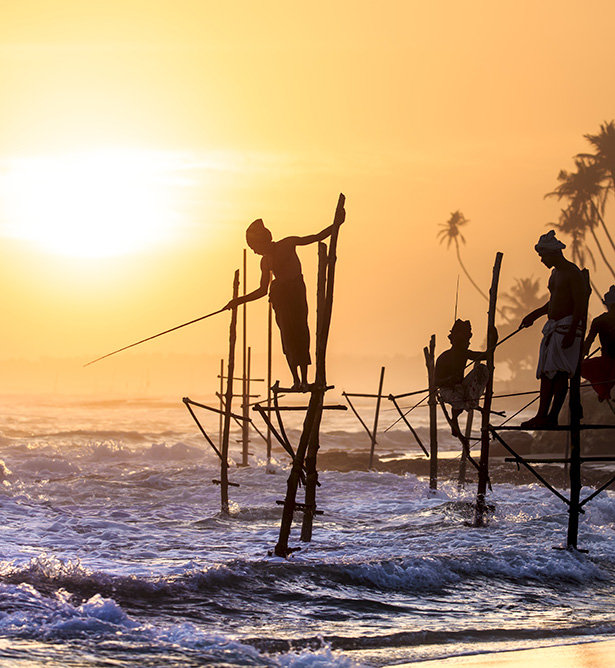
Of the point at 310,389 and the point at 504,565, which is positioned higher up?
the point at 310,389

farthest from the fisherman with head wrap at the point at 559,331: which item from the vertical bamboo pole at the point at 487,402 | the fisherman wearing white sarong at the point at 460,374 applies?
the fisherman wearing white sarong at the point at 460,374

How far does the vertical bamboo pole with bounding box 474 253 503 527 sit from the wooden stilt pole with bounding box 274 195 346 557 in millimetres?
2419

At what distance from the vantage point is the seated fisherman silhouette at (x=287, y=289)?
37.2 feet

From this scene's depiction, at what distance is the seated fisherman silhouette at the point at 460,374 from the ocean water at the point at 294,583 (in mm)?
2170

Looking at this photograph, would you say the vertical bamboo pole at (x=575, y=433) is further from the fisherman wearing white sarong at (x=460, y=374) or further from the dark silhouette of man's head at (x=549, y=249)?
the fisherman wearing white sarong at (x=460, y=374)

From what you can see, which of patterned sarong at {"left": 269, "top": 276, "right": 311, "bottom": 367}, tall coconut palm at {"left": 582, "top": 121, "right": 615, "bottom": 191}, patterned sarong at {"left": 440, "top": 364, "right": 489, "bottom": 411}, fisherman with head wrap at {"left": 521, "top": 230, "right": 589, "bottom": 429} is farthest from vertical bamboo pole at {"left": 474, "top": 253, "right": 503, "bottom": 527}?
tall coconut palm at {"left": 582, "top": 121, "right": 615, "bottom": 191}

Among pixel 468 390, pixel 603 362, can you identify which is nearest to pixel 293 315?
pixel 603 362

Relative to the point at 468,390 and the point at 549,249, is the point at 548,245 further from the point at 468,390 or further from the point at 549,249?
the point at 468,390

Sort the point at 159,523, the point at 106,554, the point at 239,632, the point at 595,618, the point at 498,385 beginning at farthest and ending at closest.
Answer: the point at 498,385, the point at 159,523, the point at 106,554, the point at 595,618, the point at 239,632

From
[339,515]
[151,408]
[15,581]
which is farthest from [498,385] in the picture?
[15,581]

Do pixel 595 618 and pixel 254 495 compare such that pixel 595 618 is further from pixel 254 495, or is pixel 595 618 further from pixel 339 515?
pixel 254 495

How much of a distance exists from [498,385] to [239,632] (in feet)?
493

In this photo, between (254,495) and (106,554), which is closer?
(106,554)

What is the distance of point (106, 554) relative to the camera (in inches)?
547
